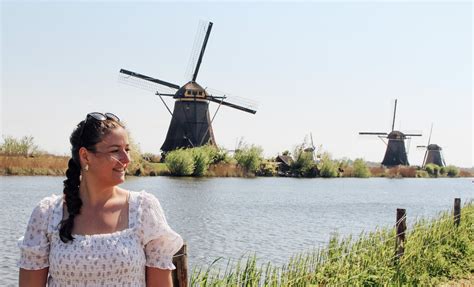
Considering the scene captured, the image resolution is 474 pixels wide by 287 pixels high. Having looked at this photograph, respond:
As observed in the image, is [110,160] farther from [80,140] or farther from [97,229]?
[97,229]

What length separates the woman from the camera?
2.40 metres

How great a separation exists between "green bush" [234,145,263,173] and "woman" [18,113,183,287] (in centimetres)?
4362

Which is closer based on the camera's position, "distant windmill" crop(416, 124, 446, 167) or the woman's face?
the woman's face

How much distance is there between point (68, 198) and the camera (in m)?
2.51

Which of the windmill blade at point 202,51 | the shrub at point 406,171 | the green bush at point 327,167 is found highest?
the windmill blade at point 202,51

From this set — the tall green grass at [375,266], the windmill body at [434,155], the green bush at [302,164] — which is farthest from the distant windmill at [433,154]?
the tall green grass at [375,266]

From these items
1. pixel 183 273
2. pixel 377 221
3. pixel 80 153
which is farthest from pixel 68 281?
pixel 377 221

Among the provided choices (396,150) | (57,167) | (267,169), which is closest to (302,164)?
(267,169)

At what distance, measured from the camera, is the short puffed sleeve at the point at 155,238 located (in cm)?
249

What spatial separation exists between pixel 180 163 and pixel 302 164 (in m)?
15.9

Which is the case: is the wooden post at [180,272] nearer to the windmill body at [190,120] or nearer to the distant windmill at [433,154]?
the windmill body at [190,120]

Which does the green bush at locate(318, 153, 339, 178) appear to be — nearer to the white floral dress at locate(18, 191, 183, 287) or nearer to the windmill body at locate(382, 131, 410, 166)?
the windmill body at locate(382, 131, 410, 166)

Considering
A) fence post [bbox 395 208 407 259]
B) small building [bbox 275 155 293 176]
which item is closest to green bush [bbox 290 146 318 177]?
small building [bbox 275 155 293 176]

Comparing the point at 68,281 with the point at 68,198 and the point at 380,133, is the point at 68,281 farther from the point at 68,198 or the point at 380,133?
the point at 380,133
